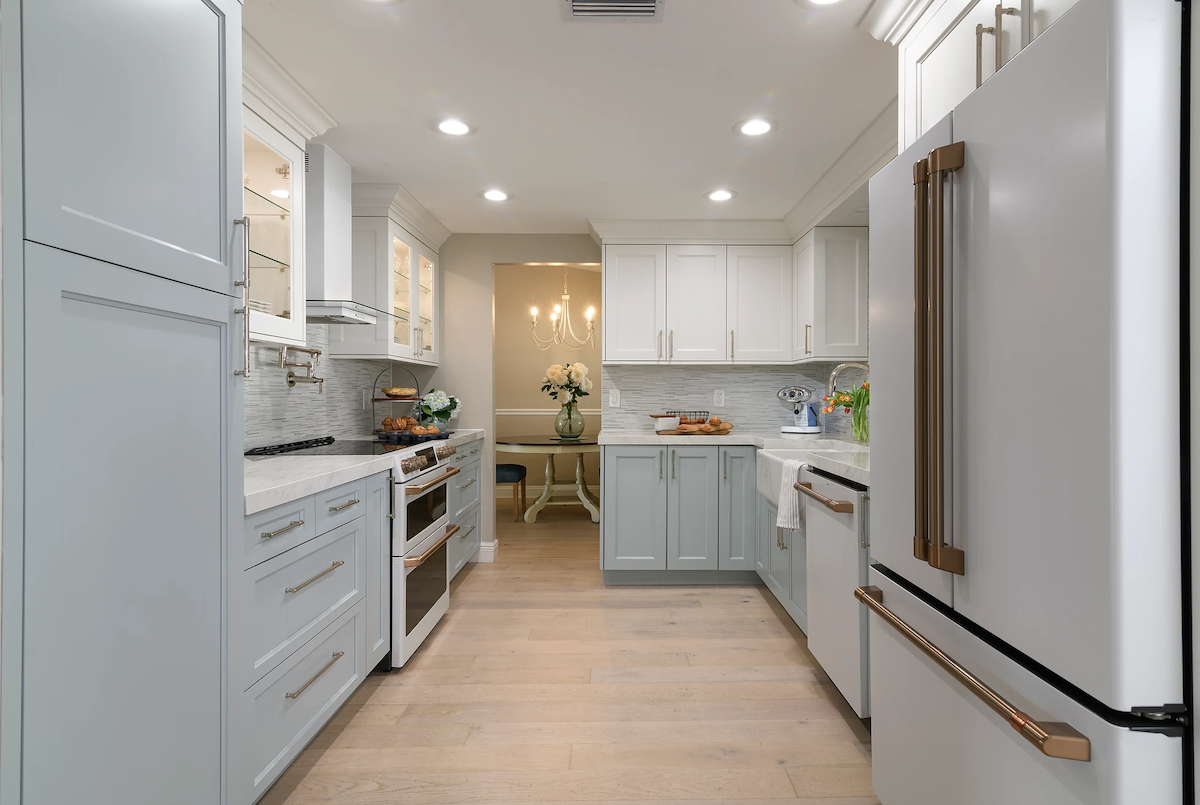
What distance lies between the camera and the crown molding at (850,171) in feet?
8.52

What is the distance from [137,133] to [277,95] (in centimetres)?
135

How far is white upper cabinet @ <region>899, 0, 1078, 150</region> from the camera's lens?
1297mm

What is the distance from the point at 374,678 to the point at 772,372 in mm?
3199

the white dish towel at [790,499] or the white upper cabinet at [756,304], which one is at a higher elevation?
the white upper cabinet at [756,304]

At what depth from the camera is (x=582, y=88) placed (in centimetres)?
231

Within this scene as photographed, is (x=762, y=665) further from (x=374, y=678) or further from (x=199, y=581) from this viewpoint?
(x=199, y=581)

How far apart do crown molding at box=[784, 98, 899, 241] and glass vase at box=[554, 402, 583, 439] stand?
226 centimetres

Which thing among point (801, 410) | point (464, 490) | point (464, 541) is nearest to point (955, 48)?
point (801, 410)

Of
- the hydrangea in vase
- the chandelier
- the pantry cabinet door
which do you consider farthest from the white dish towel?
the chandelier

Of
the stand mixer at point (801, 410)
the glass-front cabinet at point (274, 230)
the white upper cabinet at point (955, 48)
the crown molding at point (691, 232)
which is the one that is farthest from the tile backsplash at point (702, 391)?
the white upper cabinet at point (955, 48)

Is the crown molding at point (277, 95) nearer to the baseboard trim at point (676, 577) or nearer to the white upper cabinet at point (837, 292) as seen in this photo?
the white upper cabinet at point (837, 292)

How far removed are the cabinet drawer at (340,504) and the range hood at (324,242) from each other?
2.99 ft

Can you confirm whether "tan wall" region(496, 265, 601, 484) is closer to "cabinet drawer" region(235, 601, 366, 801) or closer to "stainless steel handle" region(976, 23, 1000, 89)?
"cabinet drawer" region(235, 601, 366, 801)

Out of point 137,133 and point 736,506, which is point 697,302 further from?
point 137,133
